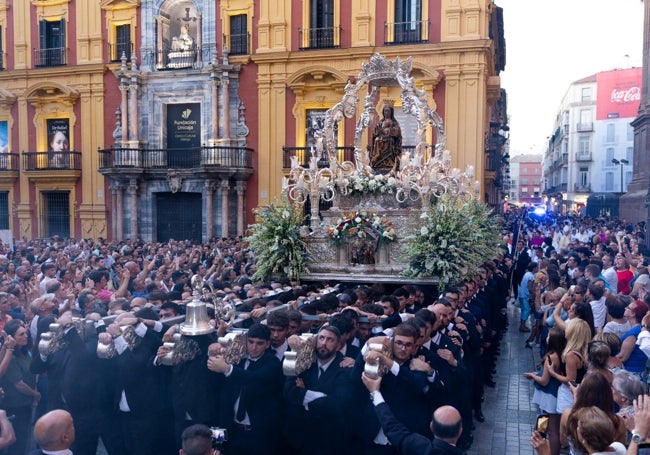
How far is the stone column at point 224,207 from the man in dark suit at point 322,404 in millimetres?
19220

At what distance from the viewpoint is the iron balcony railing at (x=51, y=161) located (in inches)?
1033

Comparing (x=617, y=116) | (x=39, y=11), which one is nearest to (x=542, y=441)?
(x=39, y=11)

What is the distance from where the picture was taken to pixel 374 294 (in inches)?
369

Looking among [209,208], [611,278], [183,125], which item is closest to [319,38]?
[183,125]

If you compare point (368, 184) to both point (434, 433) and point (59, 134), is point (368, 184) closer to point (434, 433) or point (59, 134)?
point (434, 433)

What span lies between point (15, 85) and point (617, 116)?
48044 mm

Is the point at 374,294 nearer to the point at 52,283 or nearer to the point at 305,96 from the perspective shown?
the point at 52,283

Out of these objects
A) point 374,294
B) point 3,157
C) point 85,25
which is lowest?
point 374,294

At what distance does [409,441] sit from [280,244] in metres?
8.87

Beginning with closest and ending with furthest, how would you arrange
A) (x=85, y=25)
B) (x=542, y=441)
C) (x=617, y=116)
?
1. (x=542, y=441)
2. (x=85, y=25)
3. (x=617, y=116)

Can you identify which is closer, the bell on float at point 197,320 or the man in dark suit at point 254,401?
the man in dark suit at point 254,401

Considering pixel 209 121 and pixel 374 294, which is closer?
pixel 374 294

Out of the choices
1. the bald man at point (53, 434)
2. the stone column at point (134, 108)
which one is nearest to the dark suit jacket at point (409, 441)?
the bald man at point (53, 434)

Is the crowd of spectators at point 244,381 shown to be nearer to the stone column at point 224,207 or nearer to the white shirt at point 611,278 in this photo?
the white shirt at point 611,278
